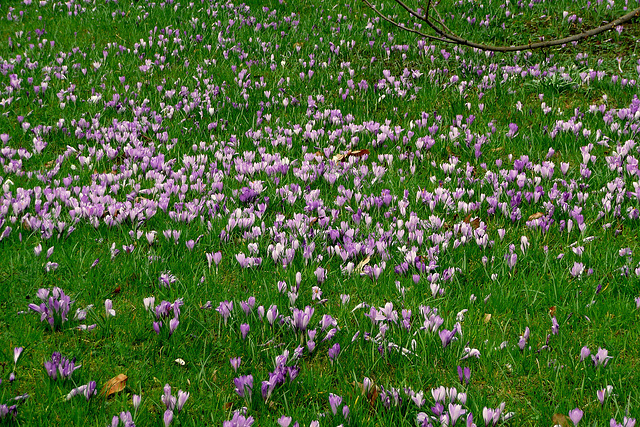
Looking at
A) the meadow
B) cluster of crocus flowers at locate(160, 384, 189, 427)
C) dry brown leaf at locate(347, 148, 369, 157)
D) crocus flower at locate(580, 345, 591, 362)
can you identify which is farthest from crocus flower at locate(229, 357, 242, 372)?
dry brown leaf at locate(347, 148, 369, 157)

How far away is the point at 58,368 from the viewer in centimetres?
287

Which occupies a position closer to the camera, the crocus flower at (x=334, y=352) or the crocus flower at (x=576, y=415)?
the crocus flower at (x=576, y=415)

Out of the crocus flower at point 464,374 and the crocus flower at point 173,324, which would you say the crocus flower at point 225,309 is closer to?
the crocus flower at point 173,324

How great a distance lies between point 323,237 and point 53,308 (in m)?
1.83

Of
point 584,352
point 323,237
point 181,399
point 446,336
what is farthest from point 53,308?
point 584,352

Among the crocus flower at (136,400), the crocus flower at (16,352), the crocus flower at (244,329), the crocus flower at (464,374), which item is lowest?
the crocus flower at (16,352)

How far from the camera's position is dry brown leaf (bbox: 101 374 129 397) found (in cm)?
287

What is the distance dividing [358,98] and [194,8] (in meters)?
4.97

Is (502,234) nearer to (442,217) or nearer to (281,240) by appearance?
(442,217)

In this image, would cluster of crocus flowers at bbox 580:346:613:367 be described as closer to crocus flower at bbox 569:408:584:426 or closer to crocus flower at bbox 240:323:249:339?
crocus flower at bbox 569:408:584:426

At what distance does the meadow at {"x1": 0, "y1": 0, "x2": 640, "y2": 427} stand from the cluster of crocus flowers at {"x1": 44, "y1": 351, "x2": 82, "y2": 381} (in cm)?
2

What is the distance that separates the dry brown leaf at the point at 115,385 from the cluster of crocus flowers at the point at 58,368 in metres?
0.18

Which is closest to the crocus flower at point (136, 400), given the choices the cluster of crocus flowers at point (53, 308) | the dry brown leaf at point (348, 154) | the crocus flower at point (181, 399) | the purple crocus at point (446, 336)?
the crocus flower at point (181, 399)

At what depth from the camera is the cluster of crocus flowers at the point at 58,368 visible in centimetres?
285
